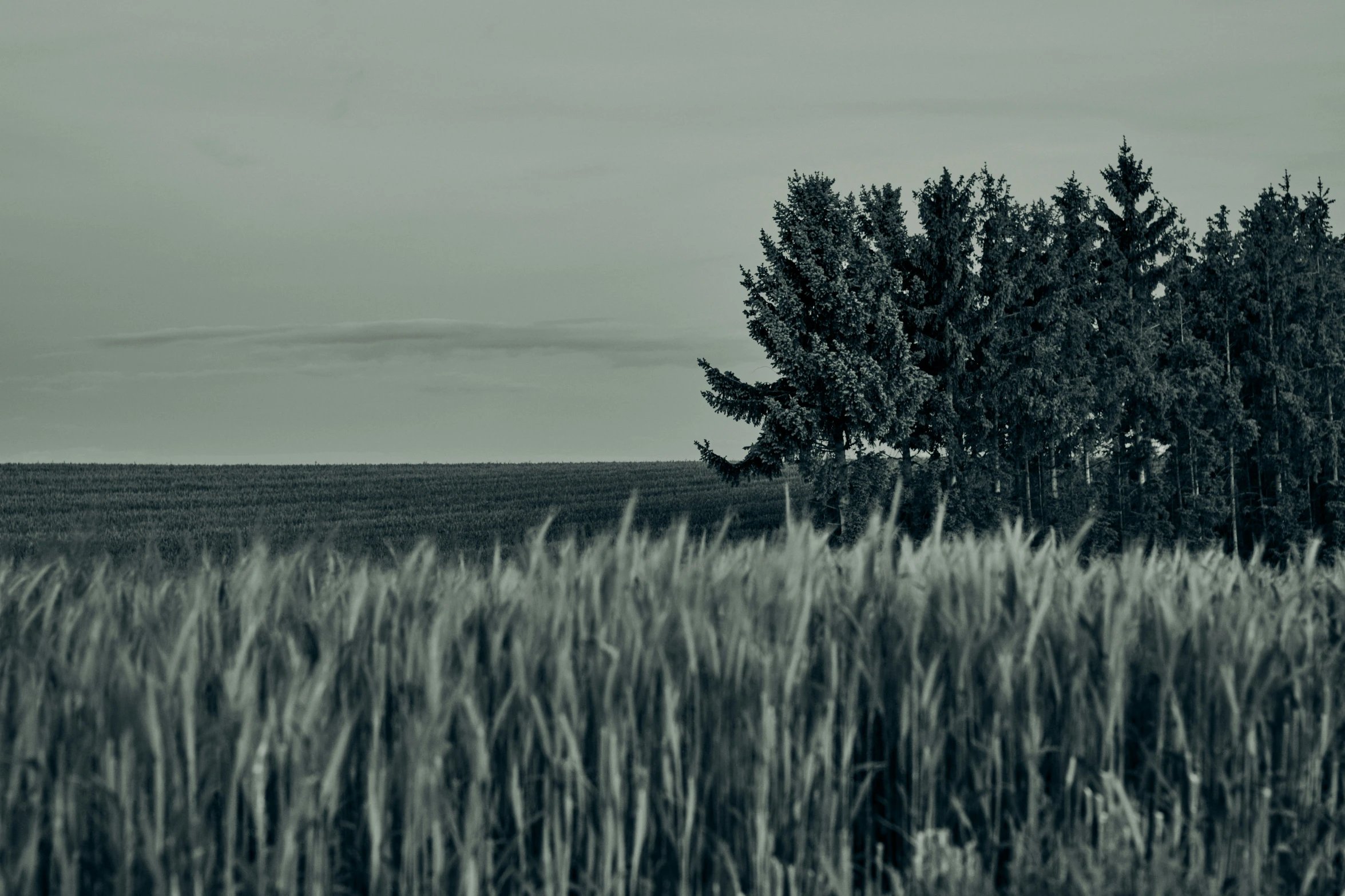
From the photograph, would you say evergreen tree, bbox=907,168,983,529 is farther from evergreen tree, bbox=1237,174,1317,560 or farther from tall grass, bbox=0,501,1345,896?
tall grass, bbox=0,501,1345,896

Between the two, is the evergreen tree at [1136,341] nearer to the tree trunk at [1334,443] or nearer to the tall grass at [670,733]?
the tree trunk at [1334,443]

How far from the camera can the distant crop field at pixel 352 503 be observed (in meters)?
35.9

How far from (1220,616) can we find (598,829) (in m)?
2.41

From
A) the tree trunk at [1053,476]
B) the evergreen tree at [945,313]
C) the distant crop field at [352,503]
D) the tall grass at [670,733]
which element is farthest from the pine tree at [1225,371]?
the tall grass at [670,733]

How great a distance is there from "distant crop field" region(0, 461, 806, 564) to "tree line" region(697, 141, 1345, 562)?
4907mm

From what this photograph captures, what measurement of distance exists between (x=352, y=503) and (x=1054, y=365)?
25.9 meters

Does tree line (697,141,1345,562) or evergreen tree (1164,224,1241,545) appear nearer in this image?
tree line (697,141,1345,562)

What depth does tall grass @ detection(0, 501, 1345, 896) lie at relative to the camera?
3434 millimetres

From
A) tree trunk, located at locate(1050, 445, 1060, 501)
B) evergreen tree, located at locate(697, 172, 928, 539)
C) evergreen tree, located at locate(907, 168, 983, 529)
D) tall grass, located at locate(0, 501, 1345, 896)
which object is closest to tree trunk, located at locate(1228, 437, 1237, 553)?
tree trunk, located at locate(1050, 445, 1060, 501)

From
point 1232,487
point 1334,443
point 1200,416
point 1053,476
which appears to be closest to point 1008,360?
point 1053,476

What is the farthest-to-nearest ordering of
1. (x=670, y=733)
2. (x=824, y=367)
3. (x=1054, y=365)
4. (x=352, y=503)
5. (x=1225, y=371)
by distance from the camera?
(x=352, y=503)
(x=1225, y=371)
(x=1054, y=365)
(x=824, y=367)
(x=670, y=733)

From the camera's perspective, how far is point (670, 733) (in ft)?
12.2

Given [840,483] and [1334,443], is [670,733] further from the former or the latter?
[1334,443]

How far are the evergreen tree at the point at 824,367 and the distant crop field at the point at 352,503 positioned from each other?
2765 millimetres
